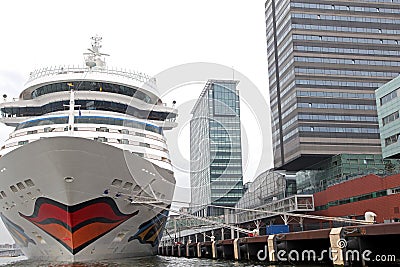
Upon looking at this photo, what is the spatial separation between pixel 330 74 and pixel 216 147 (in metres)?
34.5

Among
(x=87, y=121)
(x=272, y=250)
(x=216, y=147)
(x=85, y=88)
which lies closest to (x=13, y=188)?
(x=87, y=121)

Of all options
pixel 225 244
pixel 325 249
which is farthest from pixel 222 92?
pixel 325 249

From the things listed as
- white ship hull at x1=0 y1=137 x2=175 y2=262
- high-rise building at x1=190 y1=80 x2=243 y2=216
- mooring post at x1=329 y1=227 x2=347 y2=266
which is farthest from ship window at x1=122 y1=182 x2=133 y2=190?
high-rise building at x1=190 y1=80 x2=243 y2=216

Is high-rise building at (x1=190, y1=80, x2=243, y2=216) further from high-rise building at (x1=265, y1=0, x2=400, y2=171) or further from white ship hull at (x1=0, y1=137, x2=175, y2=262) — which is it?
white ship hull at (x1=0, y1=137, x2=175, y2=262)

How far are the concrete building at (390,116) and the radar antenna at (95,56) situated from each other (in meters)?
26.6

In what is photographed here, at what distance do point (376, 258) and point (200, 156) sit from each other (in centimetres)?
8018

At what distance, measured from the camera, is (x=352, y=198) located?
44.7m

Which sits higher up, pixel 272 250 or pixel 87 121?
pixel 87 121

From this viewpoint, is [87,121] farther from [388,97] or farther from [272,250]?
[388,97]

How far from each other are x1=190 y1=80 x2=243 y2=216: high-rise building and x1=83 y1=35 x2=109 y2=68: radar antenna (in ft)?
185

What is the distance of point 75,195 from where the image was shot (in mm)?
22188

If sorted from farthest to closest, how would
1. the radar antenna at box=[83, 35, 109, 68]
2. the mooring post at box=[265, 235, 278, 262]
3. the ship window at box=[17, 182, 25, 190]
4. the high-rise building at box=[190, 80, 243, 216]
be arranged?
the high-rise building at box=[190, 80, 243, 216] < the radar antenna at box=[83, 35, 109, 68] < the ship window at box=[17, 182, 25, 190] < the mooring post at box=[265, 235, 278, 262]

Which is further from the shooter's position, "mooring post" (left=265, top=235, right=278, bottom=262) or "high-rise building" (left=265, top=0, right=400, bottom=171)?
"high-rise building" (left=265, top=0, right=400, bottom=171)

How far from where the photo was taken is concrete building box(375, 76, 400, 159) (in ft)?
143
